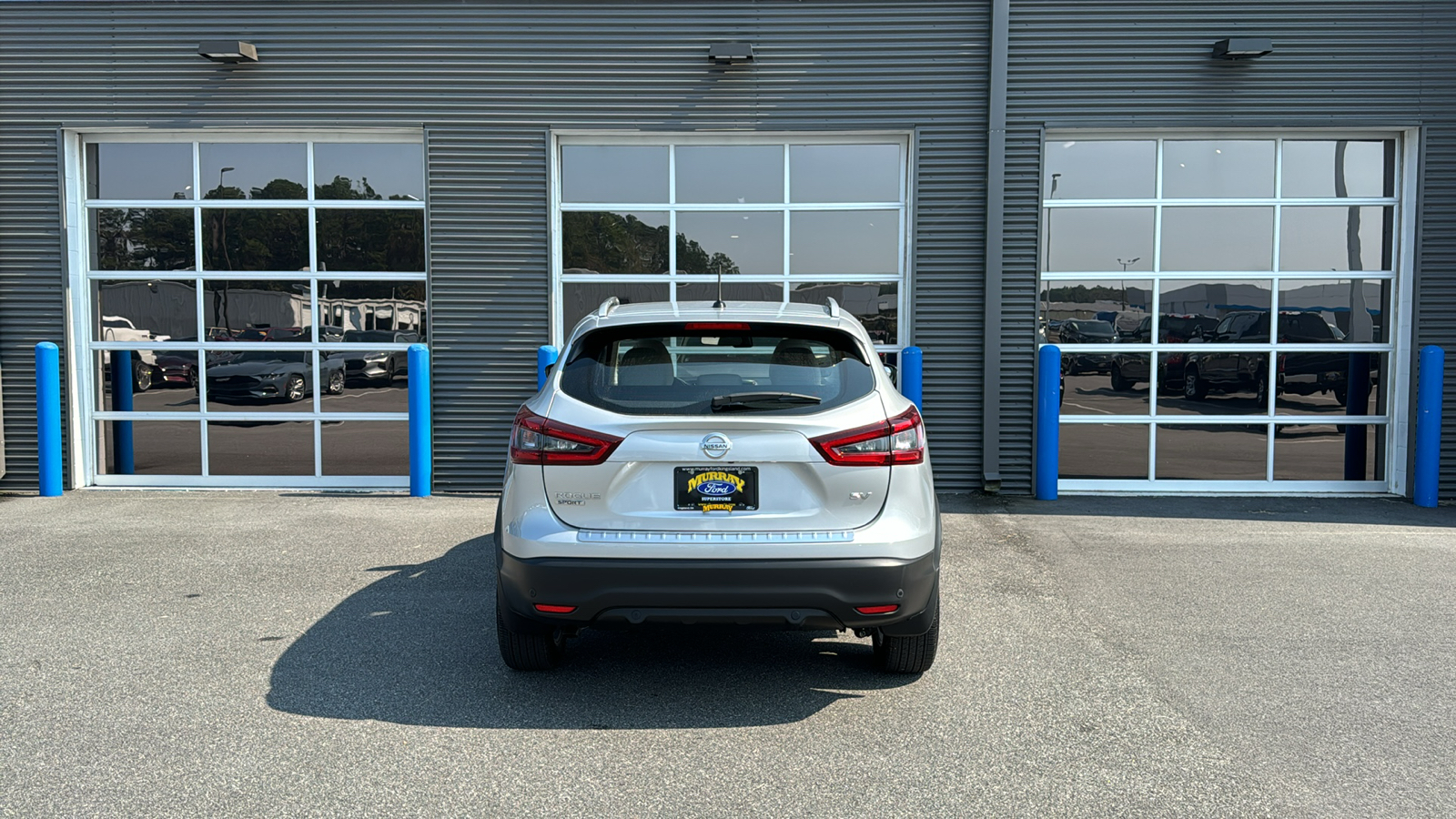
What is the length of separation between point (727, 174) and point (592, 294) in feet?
5.24

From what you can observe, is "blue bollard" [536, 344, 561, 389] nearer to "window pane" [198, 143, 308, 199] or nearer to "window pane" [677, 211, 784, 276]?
"window pane" [677, 211, 784, 276]

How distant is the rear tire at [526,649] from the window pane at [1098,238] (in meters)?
6.56

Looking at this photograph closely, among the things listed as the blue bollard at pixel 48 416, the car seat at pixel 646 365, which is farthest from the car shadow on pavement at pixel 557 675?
the blue bollard at pixel 48 416

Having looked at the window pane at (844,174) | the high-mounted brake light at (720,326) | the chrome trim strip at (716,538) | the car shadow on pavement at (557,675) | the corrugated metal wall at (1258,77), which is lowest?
the car shadow on pavement at (557,675)

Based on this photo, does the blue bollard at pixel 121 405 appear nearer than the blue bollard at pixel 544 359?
No

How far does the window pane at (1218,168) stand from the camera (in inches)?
387

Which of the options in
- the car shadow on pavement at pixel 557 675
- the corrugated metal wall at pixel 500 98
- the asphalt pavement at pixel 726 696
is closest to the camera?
the asphalt pavement at pixel 726 696

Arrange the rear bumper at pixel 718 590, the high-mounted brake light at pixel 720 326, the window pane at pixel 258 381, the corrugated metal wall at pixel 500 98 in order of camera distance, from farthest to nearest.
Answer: the window pane at pixel 258 381
the corrugated metal wall at pixel 500 98
the high-mounted brake light at pixel 720 326
the rear bumper at pixel 718 590

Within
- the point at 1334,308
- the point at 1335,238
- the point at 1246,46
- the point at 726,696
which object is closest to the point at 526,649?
the point at 726,696

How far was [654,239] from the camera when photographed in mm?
9922

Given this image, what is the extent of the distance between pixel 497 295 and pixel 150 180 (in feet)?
11.0

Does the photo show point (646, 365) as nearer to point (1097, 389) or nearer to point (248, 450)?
point (1097, 389)

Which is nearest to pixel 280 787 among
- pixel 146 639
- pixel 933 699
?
pixel 146 639

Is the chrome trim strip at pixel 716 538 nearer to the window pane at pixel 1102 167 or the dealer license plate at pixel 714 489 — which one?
the dealer license plate at pixel 714 489
